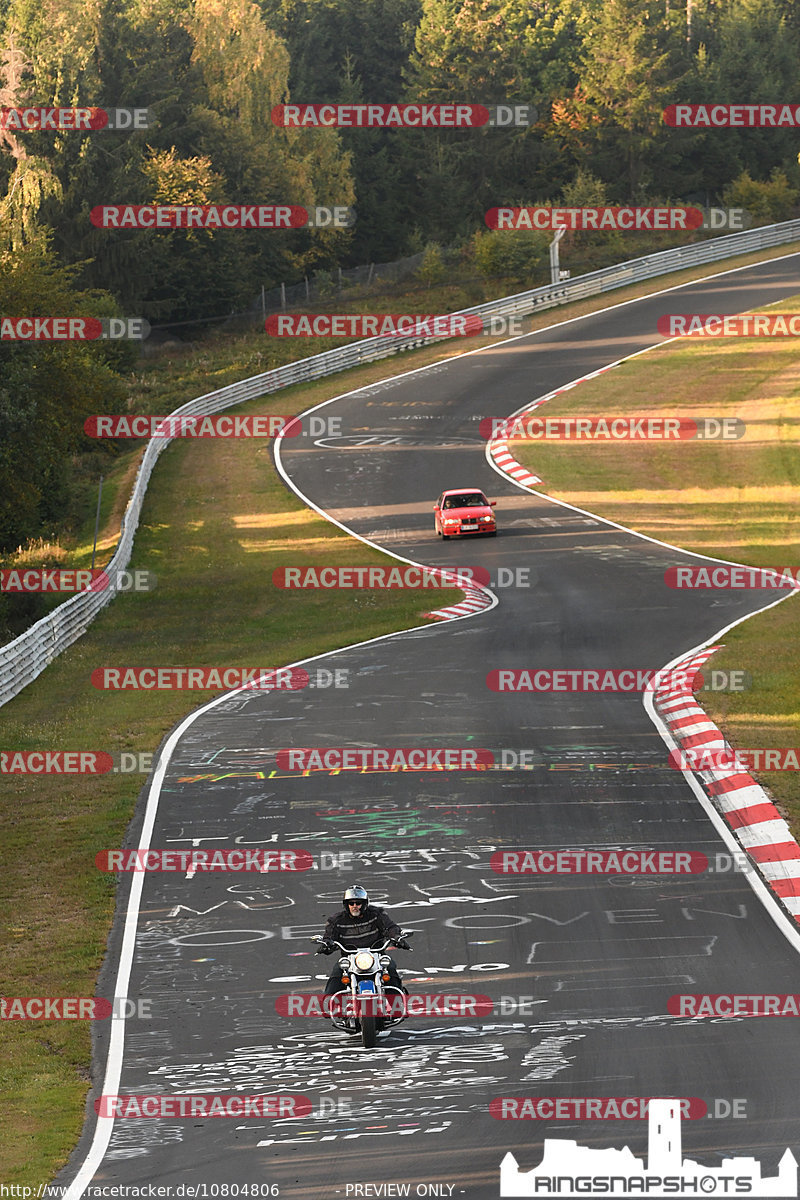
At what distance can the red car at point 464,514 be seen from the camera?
40.3 m

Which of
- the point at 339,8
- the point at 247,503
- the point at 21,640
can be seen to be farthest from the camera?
the point at 339,8

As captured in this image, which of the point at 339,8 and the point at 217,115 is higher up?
the point at 339,8

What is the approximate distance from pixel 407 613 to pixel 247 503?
47.6ft

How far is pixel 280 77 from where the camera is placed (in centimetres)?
8206

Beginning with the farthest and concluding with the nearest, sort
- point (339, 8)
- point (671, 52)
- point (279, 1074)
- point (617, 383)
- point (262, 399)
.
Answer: point (339, 8) < point (671, 52) < point (262, 399) < point (617, 383) < point (279, 1074)

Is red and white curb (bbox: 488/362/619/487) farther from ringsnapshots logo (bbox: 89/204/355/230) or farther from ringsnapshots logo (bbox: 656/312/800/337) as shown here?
ringsnapshots logo (bbox: 89/204/355/230)

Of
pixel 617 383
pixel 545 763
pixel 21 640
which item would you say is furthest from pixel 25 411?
pixel 617 383

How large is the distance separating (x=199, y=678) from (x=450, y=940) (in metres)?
14.8

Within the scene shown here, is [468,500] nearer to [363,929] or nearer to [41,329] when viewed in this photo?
[41,329]

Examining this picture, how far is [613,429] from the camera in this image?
52.2 metres

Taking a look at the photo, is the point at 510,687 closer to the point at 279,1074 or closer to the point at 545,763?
the point at 545,763

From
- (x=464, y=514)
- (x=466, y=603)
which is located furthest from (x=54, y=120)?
(x=466, y=603)

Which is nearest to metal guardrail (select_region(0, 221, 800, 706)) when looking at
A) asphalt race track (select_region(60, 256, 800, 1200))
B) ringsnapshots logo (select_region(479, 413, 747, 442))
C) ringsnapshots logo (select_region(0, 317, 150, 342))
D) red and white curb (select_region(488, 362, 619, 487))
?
asphalt race track (select_region(60, 256, 800, 1200))

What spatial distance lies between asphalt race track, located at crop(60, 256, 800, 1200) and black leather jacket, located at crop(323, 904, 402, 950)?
91 centimetres
